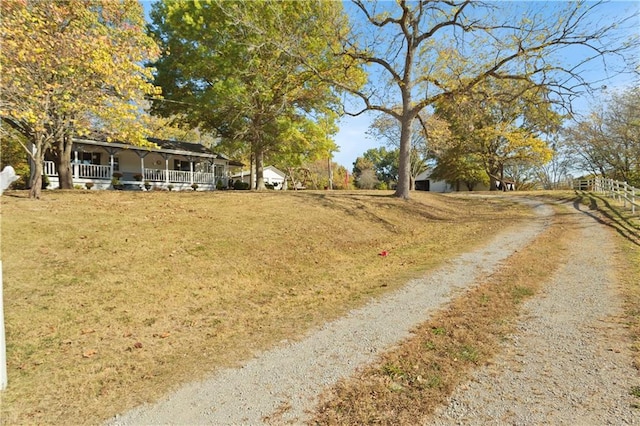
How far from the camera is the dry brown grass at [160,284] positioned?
3500mm

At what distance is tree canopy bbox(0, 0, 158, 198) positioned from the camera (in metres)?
7.92

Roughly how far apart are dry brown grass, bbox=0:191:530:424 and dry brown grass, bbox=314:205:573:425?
4.28 ft

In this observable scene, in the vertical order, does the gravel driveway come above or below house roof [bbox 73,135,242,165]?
below

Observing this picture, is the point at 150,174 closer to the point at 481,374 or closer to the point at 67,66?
the point at 67,66

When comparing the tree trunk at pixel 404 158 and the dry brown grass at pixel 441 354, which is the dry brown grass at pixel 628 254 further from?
the tree trunk at pixel 404 158

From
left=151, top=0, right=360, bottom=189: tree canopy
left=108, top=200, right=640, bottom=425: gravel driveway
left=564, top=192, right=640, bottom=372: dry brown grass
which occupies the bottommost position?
left=108, top=200, right=640, bottom=425: gravel driveway

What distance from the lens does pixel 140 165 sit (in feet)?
84.6

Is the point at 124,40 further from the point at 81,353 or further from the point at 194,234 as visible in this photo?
the point at 81,353

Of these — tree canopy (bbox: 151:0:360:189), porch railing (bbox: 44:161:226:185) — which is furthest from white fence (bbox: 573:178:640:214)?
porch railing (bbox: 44:161:226:185)

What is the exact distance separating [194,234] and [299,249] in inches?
98.9

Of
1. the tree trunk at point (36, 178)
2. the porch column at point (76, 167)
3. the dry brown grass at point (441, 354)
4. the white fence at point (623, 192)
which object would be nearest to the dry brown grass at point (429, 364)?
the dry brown grass at point (441, 354)

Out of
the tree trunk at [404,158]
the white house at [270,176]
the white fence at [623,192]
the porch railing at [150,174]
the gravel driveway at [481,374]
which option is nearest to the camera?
the gravel driveway at [481,374]

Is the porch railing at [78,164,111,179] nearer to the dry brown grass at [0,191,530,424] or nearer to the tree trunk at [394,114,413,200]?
the dry brown grass at [0,191,530,424]

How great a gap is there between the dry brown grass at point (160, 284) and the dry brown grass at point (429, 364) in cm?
130
